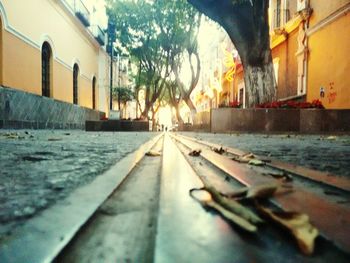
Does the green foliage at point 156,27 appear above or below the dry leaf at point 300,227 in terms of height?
above

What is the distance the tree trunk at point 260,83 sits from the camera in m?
9.20

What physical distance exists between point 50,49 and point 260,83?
27.7 feet

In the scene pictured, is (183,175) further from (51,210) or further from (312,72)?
(312,72)

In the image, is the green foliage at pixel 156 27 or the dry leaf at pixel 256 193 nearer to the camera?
the dry leaf at pixel 256 193

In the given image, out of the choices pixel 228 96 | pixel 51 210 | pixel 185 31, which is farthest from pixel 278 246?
pixel 228 96

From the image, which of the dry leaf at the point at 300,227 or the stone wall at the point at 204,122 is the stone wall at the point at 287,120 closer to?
the stone wall at the point at 204,122

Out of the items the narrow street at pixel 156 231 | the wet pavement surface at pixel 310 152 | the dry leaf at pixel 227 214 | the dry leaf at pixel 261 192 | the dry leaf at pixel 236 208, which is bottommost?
the wet pavement surface at pixel 310 152

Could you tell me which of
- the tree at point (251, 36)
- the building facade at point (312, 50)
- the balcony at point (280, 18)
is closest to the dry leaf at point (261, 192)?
the tree at point (251, 36)

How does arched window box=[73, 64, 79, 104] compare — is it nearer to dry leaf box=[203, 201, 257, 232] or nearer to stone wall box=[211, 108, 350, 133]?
stone wall box=[211, 108, 350, 133]

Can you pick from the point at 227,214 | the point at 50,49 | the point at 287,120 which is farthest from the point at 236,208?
the point at 50,49

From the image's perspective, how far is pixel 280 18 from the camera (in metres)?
17.2

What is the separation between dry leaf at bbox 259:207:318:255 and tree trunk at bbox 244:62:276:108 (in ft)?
28.8

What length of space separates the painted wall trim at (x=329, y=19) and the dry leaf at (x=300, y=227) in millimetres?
11349

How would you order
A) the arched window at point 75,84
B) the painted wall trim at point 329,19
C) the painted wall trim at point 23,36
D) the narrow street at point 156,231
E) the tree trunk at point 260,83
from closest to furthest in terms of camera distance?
1. the narrow street at point 156,231
2. the tree trunk at point 260,83
3. the painted wall trim at point 23,36
4. the painted wall trim at point 329,19
5. the arched window at point 75,84
